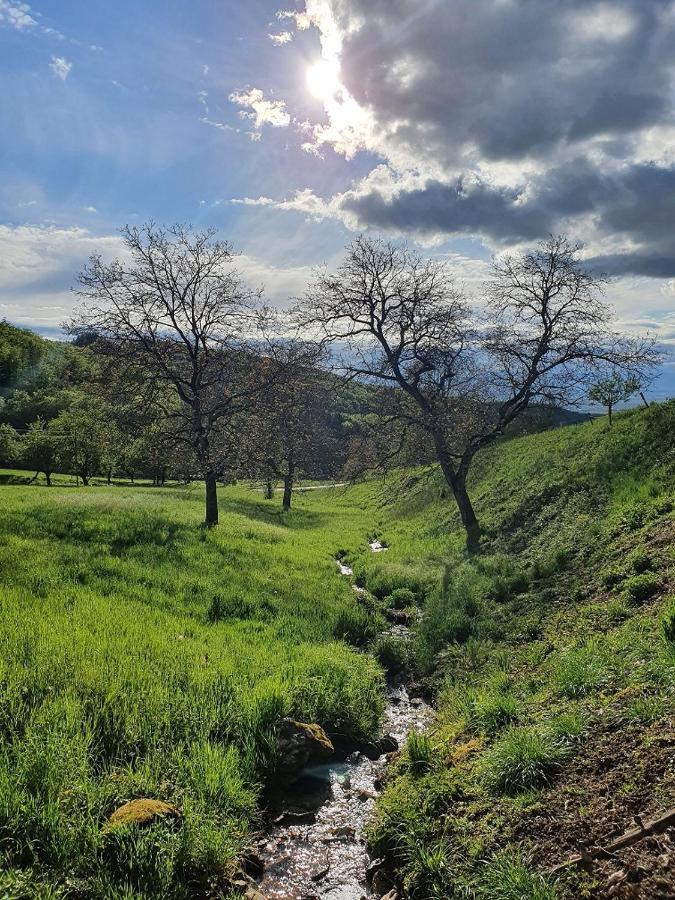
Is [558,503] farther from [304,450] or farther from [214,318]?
[304,450]

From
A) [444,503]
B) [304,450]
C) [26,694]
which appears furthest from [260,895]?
[304,450]

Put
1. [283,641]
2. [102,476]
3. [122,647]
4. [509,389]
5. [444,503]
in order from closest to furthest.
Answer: [122,647] → [283,641] → [509,389] → [444,503] → [102,476]

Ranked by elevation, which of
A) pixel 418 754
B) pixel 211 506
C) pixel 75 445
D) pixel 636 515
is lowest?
pixel 418 754

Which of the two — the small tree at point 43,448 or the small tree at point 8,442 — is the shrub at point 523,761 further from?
the small tree at point 8,442

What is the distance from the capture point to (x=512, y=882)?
4566 millimetres

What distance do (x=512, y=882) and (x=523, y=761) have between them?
1.73m

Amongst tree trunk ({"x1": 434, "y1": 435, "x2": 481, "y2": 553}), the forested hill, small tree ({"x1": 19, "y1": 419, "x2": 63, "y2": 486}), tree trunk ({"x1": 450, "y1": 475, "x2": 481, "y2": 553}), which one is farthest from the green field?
small tree ({"x1": 19, "y1": 419, "x2": 63, "y2": 486})

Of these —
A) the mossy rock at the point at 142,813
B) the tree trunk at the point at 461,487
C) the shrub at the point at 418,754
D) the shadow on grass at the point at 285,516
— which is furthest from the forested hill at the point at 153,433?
the shrub at the point at 418,754

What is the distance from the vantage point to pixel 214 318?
23.8 meters

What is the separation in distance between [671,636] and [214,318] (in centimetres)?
2175

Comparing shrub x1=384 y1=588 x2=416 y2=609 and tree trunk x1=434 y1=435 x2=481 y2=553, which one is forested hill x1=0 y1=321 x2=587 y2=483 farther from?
shrub x1=384 y1=588 x2=416 y2=609

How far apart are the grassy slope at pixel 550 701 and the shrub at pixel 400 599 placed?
3.82 ft

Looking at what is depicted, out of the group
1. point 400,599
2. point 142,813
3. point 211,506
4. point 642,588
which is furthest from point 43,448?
point 642,588

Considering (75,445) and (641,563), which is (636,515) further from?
(75,445)
